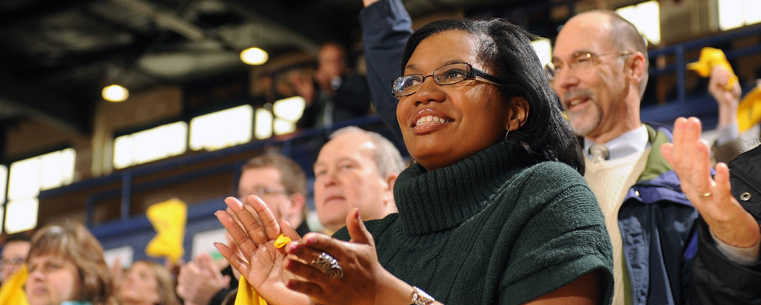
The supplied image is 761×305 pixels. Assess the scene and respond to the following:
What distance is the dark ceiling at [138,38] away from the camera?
11.3 meters

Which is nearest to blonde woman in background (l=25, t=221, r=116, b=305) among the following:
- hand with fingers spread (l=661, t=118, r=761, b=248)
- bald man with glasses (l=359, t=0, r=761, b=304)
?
bald man with glasses (l=359, t=0, r=761, b=304)

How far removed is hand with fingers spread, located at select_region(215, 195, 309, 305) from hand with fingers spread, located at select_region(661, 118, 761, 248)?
0.77 meters

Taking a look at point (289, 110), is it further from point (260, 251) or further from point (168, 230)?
point (260, 251)

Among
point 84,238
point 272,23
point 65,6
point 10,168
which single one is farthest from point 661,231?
point 10,168

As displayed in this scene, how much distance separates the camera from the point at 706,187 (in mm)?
1648

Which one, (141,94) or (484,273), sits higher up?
(141,94)

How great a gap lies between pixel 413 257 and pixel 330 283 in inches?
12.9

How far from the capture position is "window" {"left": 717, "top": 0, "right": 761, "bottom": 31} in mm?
8898

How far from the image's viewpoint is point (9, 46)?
1280 cm

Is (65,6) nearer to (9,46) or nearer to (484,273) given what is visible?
(9,46)

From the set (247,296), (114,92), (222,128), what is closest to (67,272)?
(247,296)

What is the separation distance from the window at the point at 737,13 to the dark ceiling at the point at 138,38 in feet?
8.33

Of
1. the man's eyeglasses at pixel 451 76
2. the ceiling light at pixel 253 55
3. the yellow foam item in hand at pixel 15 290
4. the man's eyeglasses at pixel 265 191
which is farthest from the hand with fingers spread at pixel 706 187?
the ceiling light at pixel 253 55

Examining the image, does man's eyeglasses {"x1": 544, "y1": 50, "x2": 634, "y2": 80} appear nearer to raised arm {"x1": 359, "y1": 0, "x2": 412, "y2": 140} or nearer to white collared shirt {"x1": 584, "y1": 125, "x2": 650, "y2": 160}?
white collared shirt {"x1": 584, "y1": 125, "x2": 650, "y2": 160}
